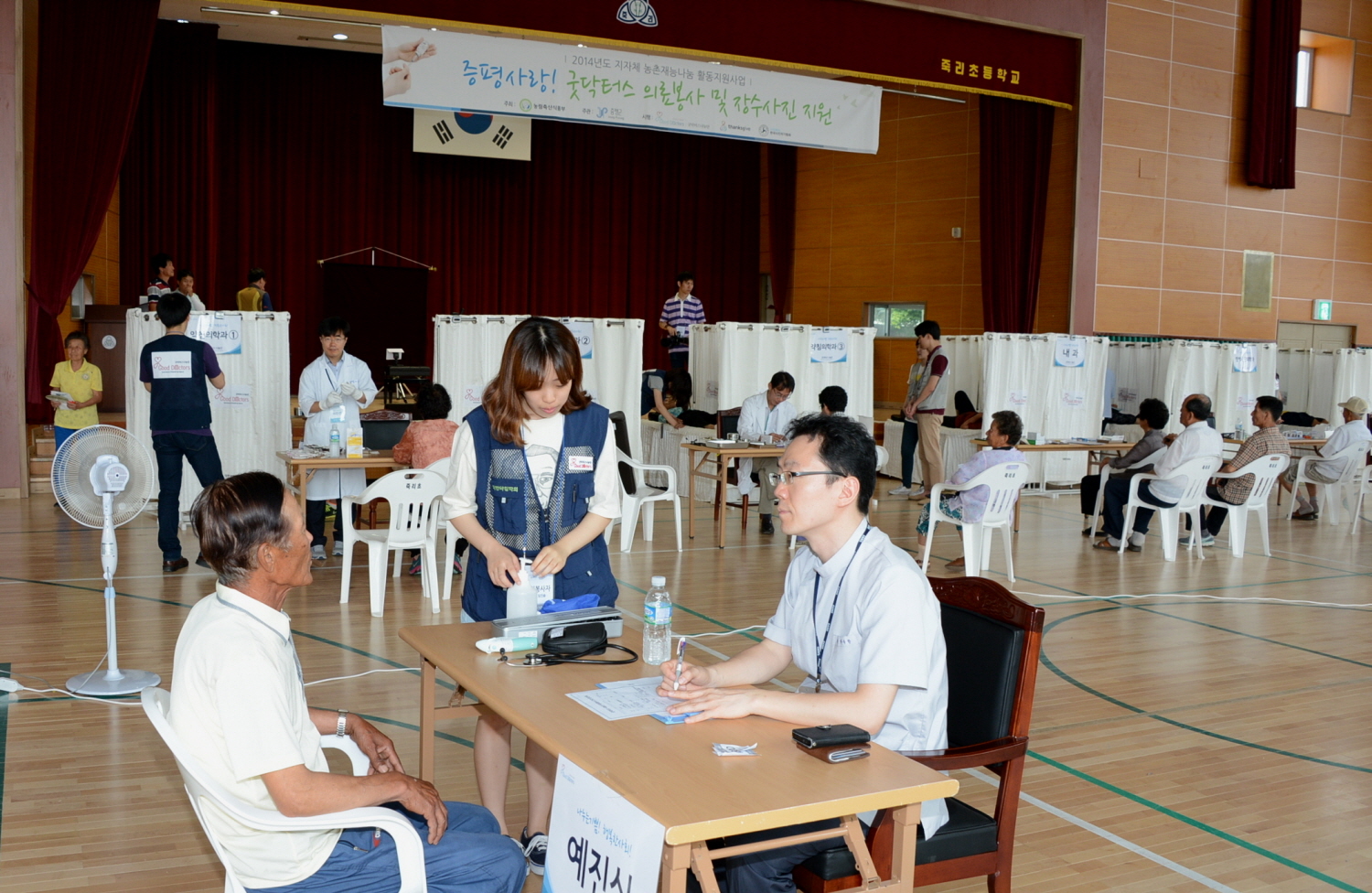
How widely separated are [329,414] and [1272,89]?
491 inches

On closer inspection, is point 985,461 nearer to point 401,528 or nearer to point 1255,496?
point 1255,496

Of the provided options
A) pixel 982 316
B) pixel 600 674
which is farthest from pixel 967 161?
pixel 600 674

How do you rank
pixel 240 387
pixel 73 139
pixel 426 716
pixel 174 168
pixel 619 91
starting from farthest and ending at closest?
pixel 174 168 < pixel 619 91 < pixel 73 139 < pixel 240 387 < pixel 426 716

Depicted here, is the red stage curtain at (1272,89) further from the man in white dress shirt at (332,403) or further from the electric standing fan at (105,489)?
the electric standing fan at (105,489)

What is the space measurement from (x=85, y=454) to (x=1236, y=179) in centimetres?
1379

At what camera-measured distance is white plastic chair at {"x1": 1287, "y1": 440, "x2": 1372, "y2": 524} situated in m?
9.69

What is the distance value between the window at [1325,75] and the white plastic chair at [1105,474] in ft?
29.0

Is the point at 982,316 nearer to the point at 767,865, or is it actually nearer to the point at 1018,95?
the point at 1018,95

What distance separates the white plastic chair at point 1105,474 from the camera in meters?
8.43

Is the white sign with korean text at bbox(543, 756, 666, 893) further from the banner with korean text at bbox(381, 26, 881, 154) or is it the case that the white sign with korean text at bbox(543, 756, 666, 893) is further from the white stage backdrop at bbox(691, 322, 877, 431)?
the white stage backdrop at bbox(691, 322, 877, 431)

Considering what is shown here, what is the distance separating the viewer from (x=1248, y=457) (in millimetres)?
8477

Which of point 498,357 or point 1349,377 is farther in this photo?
point 1349,377

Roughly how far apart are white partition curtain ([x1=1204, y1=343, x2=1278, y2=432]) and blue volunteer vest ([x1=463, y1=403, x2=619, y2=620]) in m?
11.2

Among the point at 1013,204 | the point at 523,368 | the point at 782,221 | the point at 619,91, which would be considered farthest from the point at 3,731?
the point at 782,221
